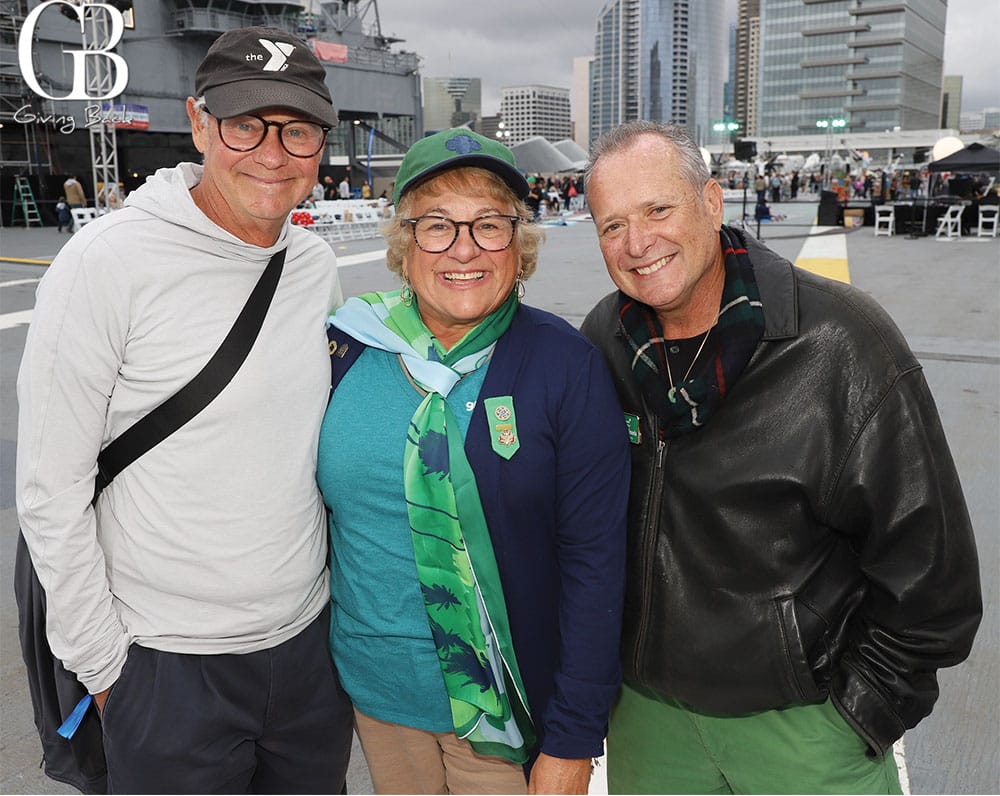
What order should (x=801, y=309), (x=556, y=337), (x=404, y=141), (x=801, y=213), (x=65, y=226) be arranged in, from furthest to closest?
(x=404, y=141) < (x=801, y=213) < (x=65, y=226) < (x=556, y=337) < (x=801, y=309)

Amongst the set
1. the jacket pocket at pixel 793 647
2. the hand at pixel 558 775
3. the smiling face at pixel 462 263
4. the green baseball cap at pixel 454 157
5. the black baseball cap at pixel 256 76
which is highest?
the black baseball cap at pixel 256 76

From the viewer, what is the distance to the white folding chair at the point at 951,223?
22406 millimetres

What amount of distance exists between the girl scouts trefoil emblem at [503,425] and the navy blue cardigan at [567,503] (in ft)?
0.04

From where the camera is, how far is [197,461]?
1793 mm

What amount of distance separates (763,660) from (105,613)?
1461mm

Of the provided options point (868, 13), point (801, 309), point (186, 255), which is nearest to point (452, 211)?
point (186, 255)

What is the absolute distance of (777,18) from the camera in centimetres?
13562

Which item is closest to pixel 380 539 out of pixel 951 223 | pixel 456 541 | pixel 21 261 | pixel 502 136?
pixel 456 541

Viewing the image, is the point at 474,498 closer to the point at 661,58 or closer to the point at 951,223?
the point at 951,223

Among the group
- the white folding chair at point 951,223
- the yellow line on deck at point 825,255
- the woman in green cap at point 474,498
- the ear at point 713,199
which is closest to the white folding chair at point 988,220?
the white folding chair at point 951,223

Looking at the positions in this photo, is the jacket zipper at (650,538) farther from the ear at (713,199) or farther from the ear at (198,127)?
the ear at (198,127)

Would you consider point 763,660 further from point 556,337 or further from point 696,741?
point 556,337

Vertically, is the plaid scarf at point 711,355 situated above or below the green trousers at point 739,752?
above

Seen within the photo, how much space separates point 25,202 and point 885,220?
2808 centimetres
